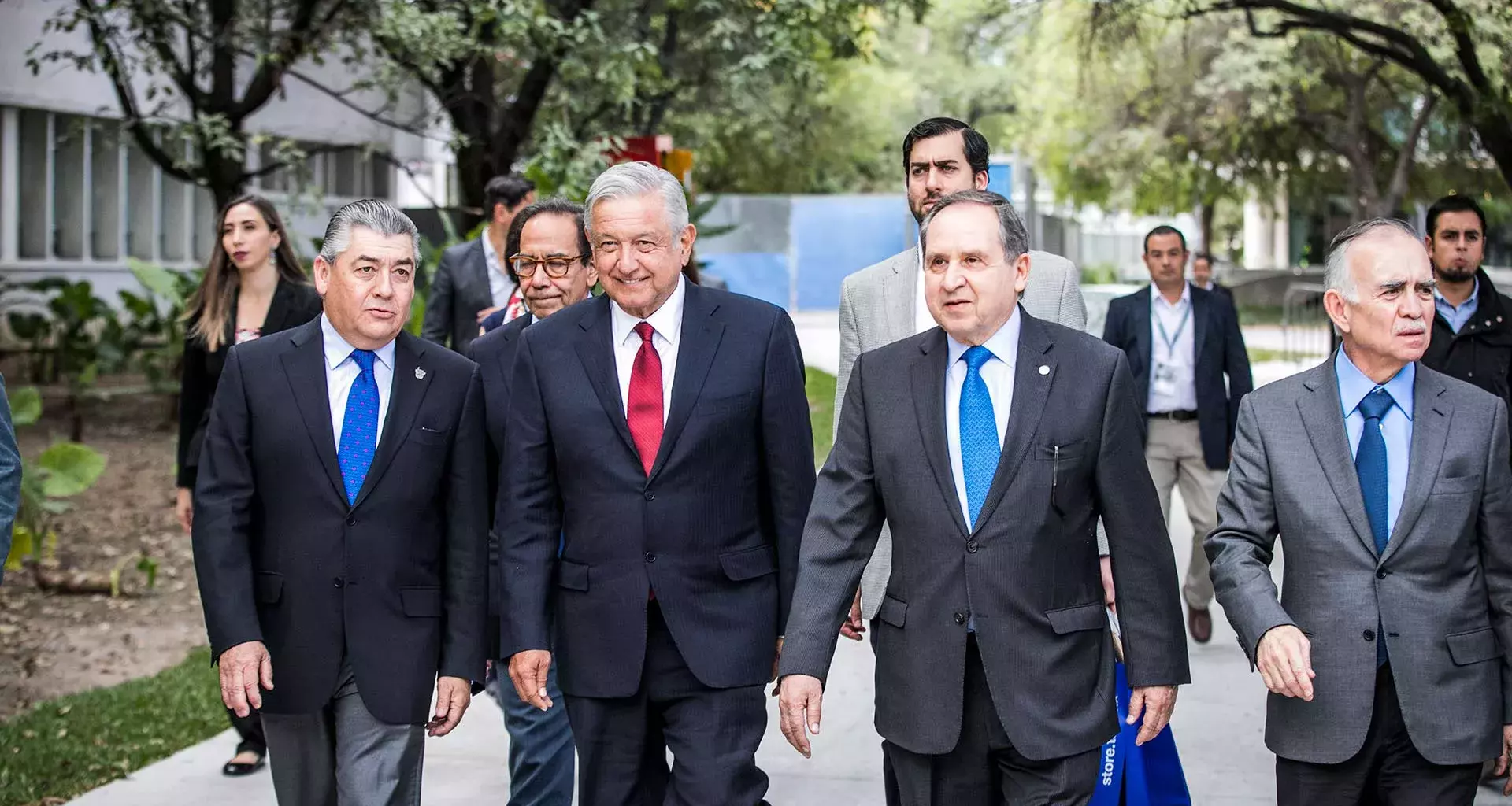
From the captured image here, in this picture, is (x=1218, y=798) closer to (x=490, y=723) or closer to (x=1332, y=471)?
(x=1332, y=471)

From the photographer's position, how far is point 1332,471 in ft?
13.3

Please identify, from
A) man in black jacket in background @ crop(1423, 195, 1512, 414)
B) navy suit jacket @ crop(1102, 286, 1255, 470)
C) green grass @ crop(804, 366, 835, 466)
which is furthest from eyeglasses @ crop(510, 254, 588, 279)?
green grass @ crop(804, 366, 835, 466)

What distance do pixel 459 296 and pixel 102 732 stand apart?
241 centimetres

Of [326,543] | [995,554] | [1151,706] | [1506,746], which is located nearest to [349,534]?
[326,543]

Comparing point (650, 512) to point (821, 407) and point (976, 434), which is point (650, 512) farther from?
point (821, 407)

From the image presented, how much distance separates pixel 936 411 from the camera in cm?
397

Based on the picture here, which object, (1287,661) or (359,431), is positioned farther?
(359,431)

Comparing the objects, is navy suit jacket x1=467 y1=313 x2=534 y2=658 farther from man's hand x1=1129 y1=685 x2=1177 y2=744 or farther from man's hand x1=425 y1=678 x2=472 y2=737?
man's hand x1=1129 y1=685 x2=1177 y2=744

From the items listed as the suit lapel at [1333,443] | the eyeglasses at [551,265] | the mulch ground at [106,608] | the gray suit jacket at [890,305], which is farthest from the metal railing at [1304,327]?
the suit lapel at [1333,443]

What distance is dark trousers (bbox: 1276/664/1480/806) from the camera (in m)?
4.03

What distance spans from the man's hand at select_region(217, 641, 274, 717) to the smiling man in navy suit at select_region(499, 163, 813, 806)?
0.61 meters

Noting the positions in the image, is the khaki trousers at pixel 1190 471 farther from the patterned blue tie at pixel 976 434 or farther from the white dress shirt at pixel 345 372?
the white dress shirt at pixel 345 372

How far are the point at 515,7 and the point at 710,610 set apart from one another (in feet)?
30.8

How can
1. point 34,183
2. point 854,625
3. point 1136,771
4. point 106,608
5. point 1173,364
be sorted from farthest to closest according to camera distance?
1. point 34,183
2. point 106,608
3. point 1173,364
4. point 854,625
5. point 1136,771
